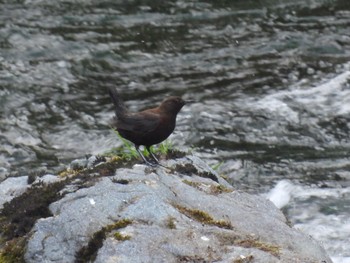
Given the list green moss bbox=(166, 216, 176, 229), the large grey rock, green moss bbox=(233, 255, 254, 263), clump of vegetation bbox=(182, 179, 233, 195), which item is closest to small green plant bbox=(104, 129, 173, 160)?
clump of vegetation bbox=(182, 179, 233, 195)

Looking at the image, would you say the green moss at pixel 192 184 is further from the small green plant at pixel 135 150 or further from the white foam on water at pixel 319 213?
the white foam on water at pixel 319 213

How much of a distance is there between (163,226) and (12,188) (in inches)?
54.2

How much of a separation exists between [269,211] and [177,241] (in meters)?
1.15

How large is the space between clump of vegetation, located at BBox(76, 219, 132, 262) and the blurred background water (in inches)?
114

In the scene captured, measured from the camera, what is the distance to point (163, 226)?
4535 millimetres

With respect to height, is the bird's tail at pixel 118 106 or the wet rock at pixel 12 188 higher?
the bird's tail at pixel 118 106

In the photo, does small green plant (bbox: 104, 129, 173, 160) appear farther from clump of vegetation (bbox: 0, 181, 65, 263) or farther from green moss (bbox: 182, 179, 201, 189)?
clump of vegetation (bbox: 0, 181, 65, 263)

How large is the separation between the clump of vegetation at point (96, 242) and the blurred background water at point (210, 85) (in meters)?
2.90

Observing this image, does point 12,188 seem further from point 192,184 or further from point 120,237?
point 120,237

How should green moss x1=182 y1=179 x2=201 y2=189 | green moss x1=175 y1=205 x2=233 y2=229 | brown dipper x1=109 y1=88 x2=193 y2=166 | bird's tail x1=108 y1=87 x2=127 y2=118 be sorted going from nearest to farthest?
green moss x1=175 y1=205 x2=233 y2=229, green moss x1=182 y1=179 x2=201 y2=189, brown dipper x1=109 y1=88 x2=193 y2=166, bird's tail x1=108 y1=87 x2=127 y2=118

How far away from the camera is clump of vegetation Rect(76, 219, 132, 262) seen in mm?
4336

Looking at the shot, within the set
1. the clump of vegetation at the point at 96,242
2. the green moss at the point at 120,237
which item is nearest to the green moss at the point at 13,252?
the clump of vegetation at the point at 96,242

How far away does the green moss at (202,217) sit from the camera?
4762 millimetres

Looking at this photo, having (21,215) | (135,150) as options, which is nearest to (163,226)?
(21,215)
